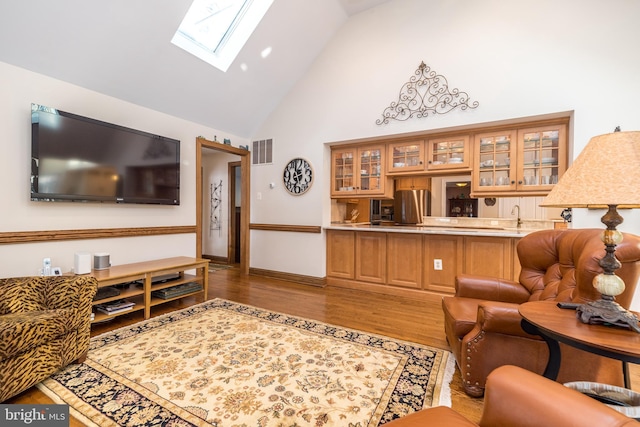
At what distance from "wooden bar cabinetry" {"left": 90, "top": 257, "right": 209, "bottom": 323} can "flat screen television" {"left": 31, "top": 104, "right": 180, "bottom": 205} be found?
754 mm

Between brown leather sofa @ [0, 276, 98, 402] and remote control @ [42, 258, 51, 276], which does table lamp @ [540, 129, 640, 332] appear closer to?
brown leather sofa @ [0, 276, 98, 402]

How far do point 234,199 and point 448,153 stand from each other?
4.17 m

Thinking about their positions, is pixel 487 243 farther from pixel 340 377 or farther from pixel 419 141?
pixel 340 377

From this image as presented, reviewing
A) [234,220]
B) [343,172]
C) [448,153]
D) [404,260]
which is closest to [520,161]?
[448,153]

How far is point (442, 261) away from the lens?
348cm

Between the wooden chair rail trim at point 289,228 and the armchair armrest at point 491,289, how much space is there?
7.38 feet

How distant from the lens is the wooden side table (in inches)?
40.4

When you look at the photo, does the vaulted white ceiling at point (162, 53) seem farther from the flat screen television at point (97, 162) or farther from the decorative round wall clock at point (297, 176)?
the decorative round wall clock at point (297, 176)

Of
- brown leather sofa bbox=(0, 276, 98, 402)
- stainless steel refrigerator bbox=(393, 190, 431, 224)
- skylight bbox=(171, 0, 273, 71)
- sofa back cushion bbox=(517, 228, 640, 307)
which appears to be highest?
skylight bbox=(171, 0, 273, 71)

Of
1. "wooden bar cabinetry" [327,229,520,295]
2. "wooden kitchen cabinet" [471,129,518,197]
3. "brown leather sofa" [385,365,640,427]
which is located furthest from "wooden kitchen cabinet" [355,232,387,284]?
"brown leather sofa" [385,365,640,427]

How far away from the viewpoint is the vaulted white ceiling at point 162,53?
235cm

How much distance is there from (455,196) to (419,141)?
235 cm

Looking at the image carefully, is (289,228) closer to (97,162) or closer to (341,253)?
(341,253)

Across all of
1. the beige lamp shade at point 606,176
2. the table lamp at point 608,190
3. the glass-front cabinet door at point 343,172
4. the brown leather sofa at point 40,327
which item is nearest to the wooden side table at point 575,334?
the table lamp at point 608,190
